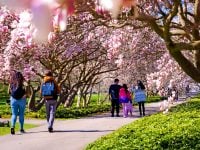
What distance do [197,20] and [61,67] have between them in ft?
48.5

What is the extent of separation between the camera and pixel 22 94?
11859 mm

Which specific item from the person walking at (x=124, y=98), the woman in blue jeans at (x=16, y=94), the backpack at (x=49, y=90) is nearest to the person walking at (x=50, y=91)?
the backpack at (x=49, y=90)

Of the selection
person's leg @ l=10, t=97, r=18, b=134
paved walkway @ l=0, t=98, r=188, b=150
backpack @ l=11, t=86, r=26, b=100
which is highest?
backpack @ l=11, t=86, r=26, b=100

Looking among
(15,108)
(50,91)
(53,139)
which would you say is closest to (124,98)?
(50,91)

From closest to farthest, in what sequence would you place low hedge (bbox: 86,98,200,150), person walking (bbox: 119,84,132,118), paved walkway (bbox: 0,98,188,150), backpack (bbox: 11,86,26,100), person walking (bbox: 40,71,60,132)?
1. low hedge (bbox: 86,98,200,150)
2. paved walkway (bbox: 0,98,188,150)
3. backpack (bbox: 11,86,26,100)
4. person walking (bbox: 40,71,60,132)
5. person walking (bbox: 119,84,132,118)

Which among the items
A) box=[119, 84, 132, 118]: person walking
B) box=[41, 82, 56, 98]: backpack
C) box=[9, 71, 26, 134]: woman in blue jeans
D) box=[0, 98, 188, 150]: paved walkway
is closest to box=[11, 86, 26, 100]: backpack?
box=[9, 71, 26, 134]: woman in blue jeans

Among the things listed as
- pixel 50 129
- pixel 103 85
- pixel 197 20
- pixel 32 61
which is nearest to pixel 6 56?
pixel 32 61

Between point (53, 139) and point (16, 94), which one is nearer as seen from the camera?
point (53, 139)

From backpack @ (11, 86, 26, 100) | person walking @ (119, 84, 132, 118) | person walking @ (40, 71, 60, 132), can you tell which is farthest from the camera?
person walking @ (119, 84, 132, 118)

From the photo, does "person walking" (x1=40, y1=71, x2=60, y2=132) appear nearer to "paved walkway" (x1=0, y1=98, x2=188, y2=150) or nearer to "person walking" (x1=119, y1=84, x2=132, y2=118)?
"paved walkway" (x1=0, y1=98, x2=188, y2=150)

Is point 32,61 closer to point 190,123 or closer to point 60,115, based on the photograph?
point 60,115

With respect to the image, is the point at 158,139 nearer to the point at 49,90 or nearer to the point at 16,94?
the point at 49,90

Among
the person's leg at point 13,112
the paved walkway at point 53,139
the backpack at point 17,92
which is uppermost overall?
the backpack at point 17,92

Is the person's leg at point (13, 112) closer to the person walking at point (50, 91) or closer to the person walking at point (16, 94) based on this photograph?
the person walking at point (16, 94)
